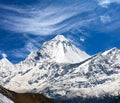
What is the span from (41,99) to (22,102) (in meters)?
6.98

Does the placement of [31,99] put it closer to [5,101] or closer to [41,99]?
[41,99]

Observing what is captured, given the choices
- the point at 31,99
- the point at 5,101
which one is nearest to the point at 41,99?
the point at 31,99

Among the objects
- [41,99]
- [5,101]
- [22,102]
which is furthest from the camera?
[41,99]

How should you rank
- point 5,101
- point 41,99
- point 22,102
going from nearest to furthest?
point 5,101
point 22,102
point 41,99

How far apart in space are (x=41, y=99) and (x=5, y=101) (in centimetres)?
1735

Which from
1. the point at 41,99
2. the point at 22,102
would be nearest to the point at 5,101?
the point at 22,102

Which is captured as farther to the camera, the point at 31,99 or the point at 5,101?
the point at 31,99

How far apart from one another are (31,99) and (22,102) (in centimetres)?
244

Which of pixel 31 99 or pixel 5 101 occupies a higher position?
pixel 31 99

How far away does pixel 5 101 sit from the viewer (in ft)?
156

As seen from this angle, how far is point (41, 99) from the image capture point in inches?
2534

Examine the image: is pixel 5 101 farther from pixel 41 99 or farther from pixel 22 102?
pixel 41 99

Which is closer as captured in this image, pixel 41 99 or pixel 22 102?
pixel 22 102

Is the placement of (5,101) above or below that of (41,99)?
below
